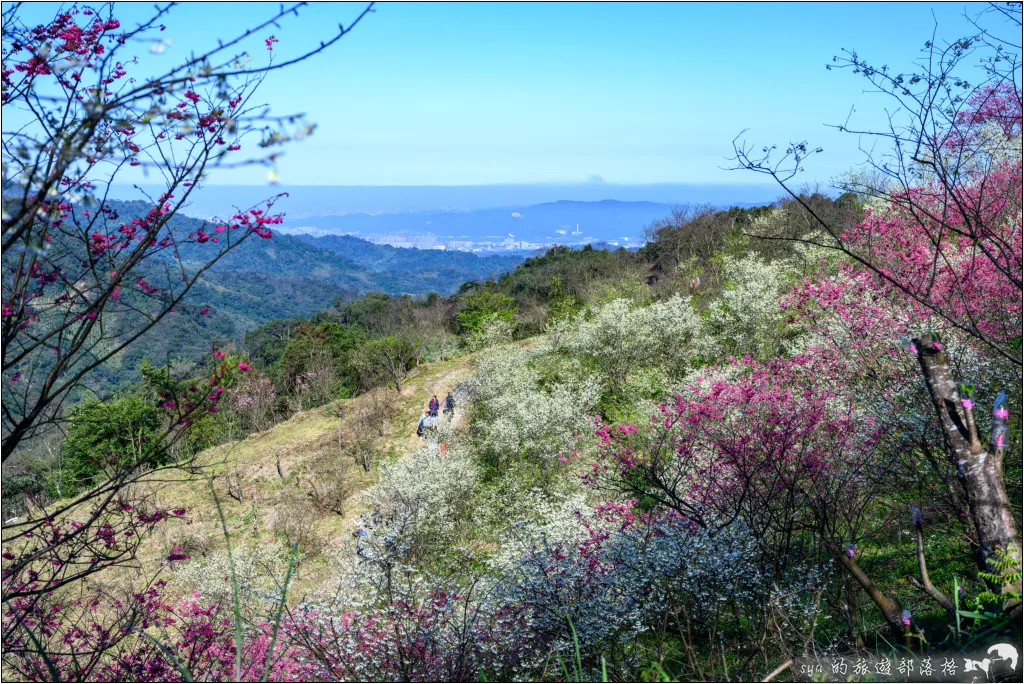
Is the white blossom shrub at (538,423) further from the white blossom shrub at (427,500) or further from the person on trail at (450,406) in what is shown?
the person on trail at (450,406)

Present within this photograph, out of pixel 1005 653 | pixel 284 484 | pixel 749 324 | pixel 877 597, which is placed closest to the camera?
pixel 1005 653

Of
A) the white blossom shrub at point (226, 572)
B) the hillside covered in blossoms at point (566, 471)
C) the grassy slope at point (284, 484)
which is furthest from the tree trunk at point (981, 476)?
the grassy slope at point (284, 484)

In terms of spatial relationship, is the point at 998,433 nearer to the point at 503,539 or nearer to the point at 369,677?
the point at 369,677

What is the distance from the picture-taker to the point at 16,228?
2469 millimetres

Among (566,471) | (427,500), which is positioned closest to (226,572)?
(427,500)

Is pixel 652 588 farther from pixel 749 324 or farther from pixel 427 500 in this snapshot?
pixel 749 324

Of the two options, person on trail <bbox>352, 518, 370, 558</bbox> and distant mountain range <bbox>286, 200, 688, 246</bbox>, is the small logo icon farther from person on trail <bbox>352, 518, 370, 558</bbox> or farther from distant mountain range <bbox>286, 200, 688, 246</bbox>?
distant mountain range <bbox>286, 200, 688, 246</bbox>

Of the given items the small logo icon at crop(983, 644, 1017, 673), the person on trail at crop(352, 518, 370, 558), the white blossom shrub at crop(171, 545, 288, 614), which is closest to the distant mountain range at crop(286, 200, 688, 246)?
the white blossom shrub at crop(171, 545, 288, 614)

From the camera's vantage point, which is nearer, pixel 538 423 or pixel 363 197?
pixel 538 423

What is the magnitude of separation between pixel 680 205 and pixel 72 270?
133 ft

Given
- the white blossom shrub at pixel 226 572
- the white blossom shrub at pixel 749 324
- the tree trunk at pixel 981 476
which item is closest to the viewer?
the tree trunk at pixel 981 476

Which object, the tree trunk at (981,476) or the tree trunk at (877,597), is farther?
the tree trunk at (877,597)

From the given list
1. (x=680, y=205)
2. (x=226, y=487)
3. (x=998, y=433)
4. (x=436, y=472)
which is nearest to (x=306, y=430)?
(x=226, y=487)

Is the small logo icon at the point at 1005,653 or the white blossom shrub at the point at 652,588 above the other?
the small logo icon at the point at 1005,653
